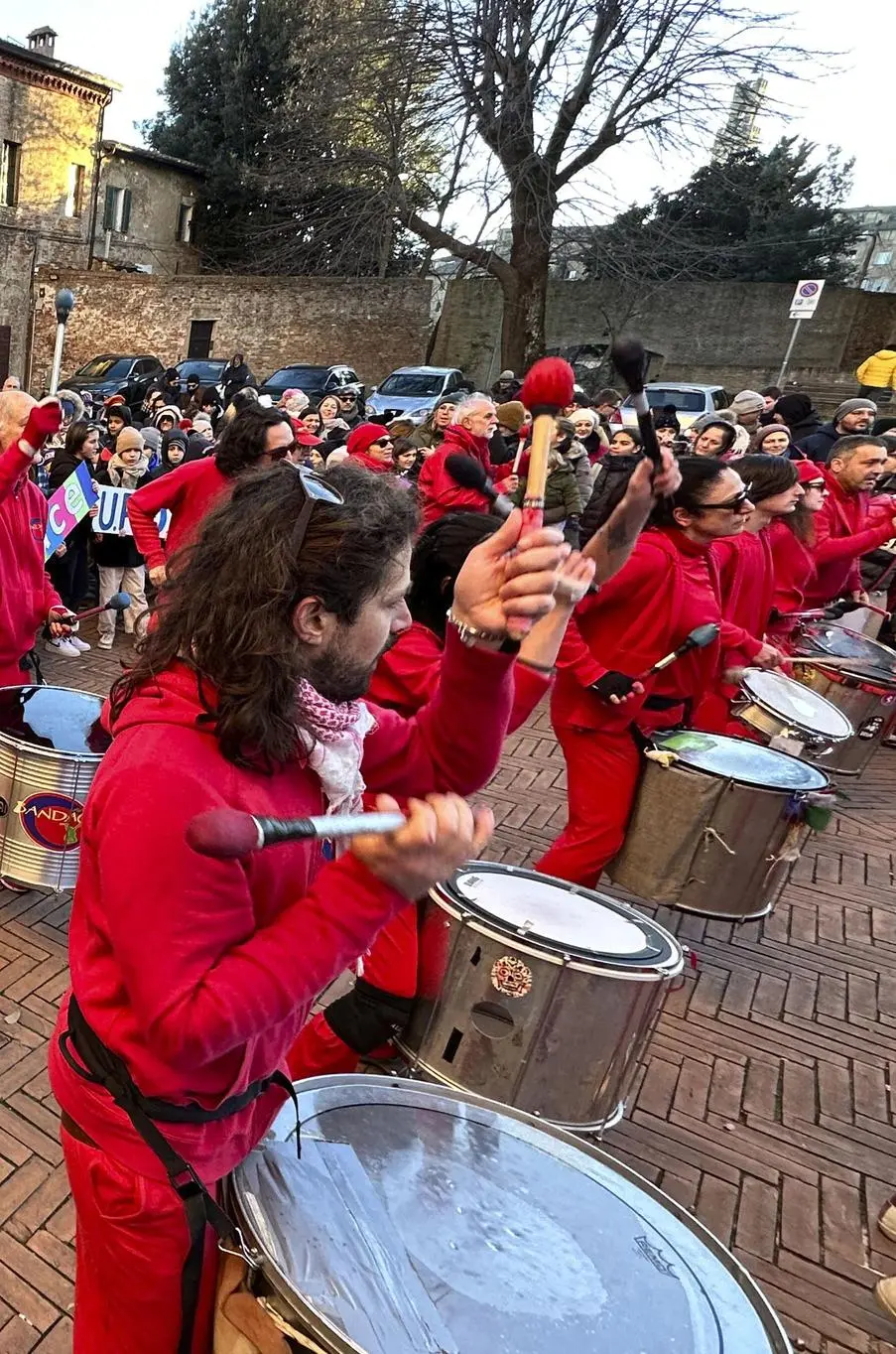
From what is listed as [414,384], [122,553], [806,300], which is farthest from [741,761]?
[414,384]

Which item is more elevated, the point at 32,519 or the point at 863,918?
the point at 32,519

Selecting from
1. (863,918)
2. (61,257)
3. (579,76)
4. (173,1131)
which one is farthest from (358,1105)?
(61,257)

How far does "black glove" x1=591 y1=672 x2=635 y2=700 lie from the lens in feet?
10.6

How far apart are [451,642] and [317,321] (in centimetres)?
2307

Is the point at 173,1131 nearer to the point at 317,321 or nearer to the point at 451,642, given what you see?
the point at 451,642

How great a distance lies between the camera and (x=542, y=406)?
123 centimetres

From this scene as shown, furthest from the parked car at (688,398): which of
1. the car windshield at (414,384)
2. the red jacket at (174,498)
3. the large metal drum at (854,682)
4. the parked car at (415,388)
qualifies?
the red jacket at (174,498)

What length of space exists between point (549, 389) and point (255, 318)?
23.6 meters

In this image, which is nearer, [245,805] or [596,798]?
[245,805]

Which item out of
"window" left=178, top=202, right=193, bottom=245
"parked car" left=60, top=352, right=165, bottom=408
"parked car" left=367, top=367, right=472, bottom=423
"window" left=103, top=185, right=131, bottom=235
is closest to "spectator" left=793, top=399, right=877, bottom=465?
"parked car" left=367, top=367, right=472, bottom=423

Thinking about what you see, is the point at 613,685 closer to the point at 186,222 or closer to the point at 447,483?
the point at 447,483

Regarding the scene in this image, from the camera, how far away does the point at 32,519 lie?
3740mm

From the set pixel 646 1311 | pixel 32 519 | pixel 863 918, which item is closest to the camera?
pixel 646 1311

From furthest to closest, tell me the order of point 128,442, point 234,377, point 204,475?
point 234,377
point 128,442
point 204,475
